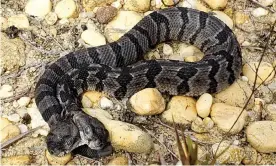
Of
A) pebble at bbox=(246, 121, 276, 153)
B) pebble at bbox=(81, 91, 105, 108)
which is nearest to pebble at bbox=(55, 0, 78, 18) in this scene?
pebble at bbox=(81, 91, 105, 108)

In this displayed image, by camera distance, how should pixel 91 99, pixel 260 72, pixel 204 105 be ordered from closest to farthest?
pixel 204 105 < pixel 91 99 < pixel 260 72

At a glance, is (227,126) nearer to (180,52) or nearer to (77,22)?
(180,52)

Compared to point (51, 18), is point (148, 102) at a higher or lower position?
lower

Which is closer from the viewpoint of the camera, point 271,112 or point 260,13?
point 271,112

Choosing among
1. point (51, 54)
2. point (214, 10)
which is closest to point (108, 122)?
point (51, 54)

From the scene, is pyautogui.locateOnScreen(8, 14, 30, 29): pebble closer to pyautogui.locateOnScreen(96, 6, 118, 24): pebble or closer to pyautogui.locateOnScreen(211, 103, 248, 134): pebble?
pyautogui.locateOnScreen(96, 6, 118, 24): pebble

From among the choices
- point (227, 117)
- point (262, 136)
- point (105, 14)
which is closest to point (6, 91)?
point (105, 14)

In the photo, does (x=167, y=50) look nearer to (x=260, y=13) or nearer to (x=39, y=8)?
(x=260, y=13)
